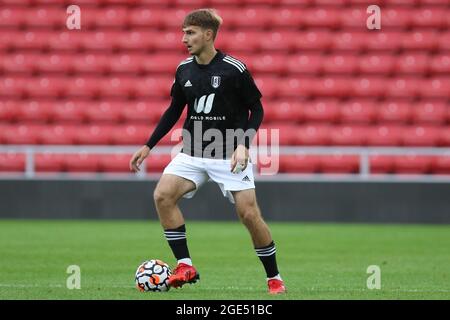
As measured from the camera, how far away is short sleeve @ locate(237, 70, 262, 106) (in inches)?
332

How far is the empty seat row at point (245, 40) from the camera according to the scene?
67.3 ft

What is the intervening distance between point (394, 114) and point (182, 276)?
11.4 metres

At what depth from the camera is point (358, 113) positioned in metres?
19.2

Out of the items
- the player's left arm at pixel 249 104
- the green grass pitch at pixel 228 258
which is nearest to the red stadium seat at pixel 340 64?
the green grass pitch at pixel 228 258

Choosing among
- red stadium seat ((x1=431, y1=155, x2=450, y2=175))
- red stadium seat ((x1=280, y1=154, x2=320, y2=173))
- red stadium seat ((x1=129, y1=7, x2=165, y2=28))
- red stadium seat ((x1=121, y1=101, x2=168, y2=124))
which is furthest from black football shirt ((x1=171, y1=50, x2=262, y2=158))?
red stadium seat ((x1=129, y1=7, x2=165, y2=28))

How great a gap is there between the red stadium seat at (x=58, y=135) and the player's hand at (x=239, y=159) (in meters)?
11.3

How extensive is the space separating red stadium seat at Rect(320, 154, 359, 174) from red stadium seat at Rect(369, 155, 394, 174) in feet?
0.95

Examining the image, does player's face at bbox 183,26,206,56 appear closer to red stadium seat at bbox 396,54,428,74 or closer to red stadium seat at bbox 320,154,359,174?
red stadium seat at bbox 320,154,359,174

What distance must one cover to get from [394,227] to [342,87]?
4.30m

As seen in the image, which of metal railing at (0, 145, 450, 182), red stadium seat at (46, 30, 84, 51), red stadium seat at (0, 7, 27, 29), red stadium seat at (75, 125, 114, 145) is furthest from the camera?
red stadium seat at (0, 7, 27, 29)

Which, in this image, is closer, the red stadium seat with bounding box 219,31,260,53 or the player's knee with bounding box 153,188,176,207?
the player's knee with bounding box 153,188,176,207

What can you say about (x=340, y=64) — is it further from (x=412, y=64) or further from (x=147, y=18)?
(x=147, y=18)

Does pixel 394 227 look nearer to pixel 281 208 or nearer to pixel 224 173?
pixel 281 208
